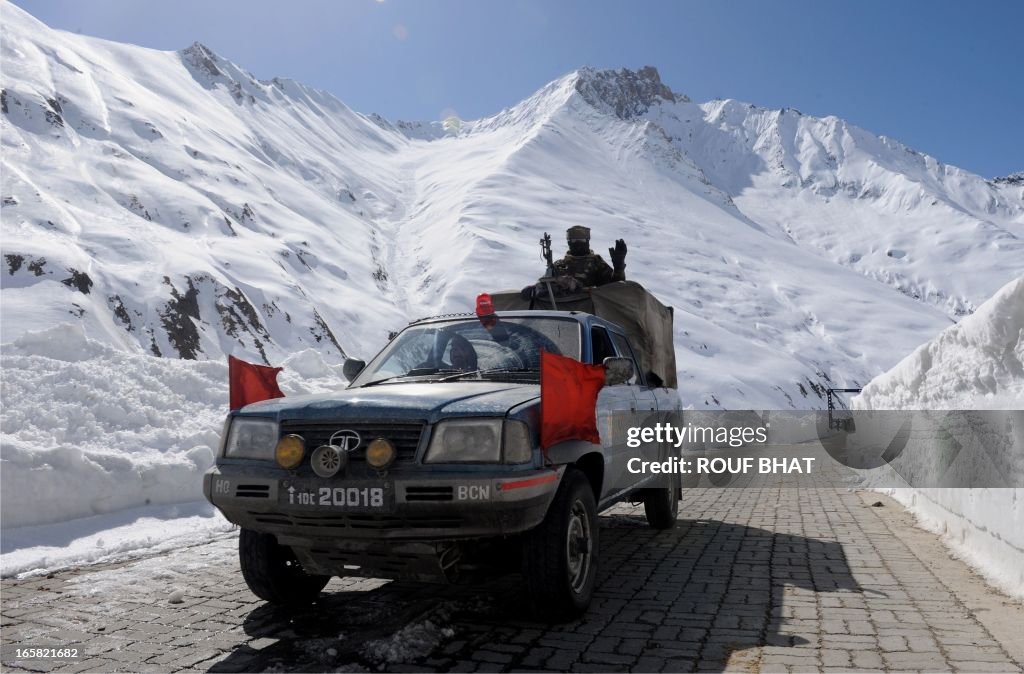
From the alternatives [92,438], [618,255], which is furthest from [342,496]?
[618,255]

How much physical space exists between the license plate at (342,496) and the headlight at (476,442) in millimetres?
269

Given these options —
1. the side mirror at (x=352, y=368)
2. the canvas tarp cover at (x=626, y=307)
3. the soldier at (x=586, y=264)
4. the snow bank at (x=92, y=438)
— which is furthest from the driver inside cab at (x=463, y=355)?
the snow bank at (x=92, y=438)

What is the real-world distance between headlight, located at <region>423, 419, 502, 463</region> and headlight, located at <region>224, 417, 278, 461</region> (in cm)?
89

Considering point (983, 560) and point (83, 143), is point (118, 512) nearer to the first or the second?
point (983, 560)

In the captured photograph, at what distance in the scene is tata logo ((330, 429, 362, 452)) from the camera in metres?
3.78

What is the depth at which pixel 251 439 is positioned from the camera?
4047 mm

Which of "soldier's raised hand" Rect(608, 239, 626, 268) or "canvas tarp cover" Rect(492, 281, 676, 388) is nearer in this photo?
"canvas tarp cover" Rect(492, 281, 676, 388)

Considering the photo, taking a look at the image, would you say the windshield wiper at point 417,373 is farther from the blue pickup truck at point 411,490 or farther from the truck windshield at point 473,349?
the blue pickup truck at point 411,490

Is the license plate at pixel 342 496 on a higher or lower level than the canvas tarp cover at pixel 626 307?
lower

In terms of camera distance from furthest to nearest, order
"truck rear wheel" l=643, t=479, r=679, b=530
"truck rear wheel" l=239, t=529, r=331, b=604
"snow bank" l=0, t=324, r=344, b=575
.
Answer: "truck rear wheel" l=643, t=479, r=679, b=530 < "snow bank" l=0, t=324, r=344, b=575 < "truck rear wheel" l=239, t=529, r=331, b=604

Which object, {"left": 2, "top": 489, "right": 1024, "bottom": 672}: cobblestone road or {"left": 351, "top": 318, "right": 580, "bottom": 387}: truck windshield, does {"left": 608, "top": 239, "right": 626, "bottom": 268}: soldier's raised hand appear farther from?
{"left": 2, "top": 489, "right": 1024, "bottom": 672}: cobblestone road

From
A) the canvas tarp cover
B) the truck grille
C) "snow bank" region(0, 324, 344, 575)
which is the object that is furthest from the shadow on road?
"snow bank" region(0, 324, 344, 575)

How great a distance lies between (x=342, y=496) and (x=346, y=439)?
0.29 m

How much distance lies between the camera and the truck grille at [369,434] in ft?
12.2
